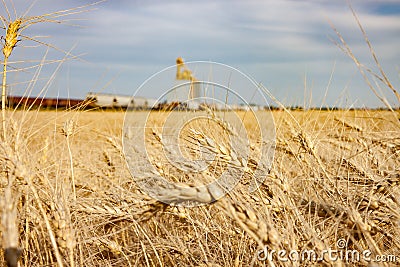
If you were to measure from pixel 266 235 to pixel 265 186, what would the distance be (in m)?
0.54

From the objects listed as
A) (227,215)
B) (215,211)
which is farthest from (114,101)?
(227,215)

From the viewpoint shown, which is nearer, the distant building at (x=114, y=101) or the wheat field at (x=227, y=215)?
the wheat field at (x=227, y=215)

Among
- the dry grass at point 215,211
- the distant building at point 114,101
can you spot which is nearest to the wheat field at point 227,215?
the dry grass at point 215,211

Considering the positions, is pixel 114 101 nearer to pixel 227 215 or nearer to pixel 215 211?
pixel 215 211

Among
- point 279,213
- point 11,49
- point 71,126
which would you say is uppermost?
point 11,49

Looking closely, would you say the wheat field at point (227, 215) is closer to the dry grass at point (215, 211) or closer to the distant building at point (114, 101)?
the dry grass at point (215, 211)

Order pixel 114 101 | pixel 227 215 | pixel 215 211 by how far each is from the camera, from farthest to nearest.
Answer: pixel 114 101 → pixel 215 211 → pixel 227 215

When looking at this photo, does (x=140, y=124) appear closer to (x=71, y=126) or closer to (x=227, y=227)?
(x=71, y=126)

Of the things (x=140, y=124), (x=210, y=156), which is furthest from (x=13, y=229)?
(x=140, y=124)

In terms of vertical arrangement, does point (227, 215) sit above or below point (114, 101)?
below

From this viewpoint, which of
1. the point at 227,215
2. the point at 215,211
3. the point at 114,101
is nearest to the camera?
the point at 227,215

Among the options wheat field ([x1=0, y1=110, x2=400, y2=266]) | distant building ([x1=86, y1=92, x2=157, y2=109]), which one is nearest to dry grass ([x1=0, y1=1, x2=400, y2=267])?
wheat field ([x1=0, y1=110, x2=400, y2=266])

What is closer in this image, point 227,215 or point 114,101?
point 227,215

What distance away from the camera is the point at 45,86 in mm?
1778
